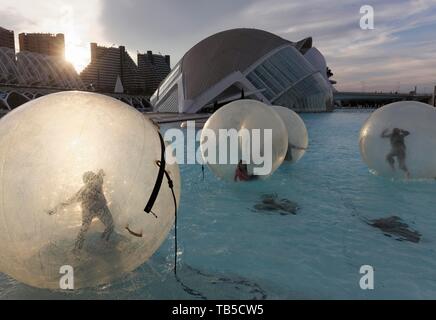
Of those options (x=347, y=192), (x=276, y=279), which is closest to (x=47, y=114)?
(x=276, y=279)

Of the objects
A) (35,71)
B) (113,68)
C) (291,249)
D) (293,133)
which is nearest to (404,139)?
(293,133)

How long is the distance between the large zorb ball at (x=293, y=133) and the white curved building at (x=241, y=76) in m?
28.3

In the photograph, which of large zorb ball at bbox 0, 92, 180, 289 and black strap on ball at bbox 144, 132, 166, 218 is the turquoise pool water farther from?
black strap on ball at bbox 144, 132, 166, 218

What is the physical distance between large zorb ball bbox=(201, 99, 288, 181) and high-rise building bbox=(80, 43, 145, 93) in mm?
156838

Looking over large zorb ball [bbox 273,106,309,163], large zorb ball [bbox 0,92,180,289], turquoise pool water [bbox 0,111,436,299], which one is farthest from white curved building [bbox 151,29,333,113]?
large zorb ball [bbox 0,92,180,289]

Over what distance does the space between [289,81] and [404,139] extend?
114 feet

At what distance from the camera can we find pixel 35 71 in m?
81.1

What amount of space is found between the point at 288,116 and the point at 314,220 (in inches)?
198

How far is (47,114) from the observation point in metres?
3.30

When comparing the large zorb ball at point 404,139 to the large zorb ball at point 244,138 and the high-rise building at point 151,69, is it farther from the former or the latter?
the high-rise building at point 151,69

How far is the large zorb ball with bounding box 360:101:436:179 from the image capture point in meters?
7.71

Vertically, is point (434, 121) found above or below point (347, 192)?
above

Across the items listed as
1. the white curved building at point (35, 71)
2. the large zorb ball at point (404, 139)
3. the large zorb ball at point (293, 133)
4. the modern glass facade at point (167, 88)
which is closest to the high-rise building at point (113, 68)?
the white curved building at point (35, 71)
